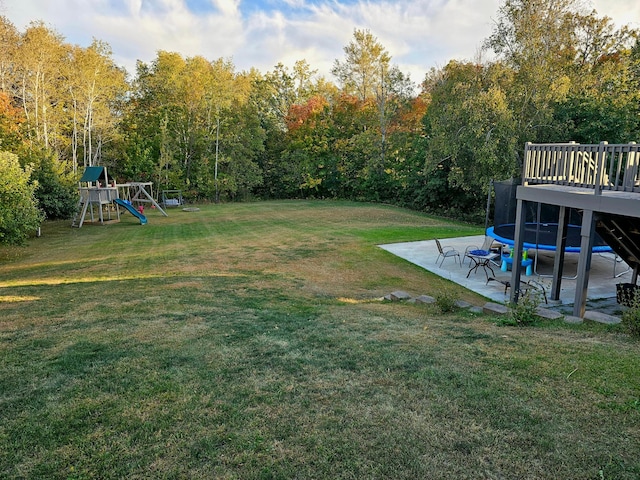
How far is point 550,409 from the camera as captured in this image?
9.53 feet

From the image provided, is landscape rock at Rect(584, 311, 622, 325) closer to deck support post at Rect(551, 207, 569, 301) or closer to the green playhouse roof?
deck support post at Rect(551, 207, 569, 301)

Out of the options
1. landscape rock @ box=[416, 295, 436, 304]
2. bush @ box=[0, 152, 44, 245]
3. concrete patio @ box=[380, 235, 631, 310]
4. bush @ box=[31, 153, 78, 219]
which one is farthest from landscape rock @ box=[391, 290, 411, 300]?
bush @ box=[31, 153, 78, 219]

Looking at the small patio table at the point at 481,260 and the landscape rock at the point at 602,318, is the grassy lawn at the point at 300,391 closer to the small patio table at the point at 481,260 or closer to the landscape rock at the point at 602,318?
the landscape rock at the point at 602,318

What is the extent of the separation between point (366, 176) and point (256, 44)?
17.1 metres

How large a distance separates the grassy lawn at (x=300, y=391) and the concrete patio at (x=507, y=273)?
2.57 meters

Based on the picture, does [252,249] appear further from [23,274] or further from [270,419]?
[270,419]

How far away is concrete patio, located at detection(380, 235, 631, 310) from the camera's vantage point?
26.5 feet

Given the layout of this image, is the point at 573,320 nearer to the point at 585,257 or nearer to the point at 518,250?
the point at 585,257

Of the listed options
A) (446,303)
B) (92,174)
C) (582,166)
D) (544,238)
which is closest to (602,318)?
(446,303)

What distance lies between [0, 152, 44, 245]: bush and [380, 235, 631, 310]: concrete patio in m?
10.9

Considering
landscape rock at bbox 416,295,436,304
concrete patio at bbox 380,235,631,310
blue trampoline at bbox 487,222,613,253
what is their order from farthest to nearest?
blue trampoline at bbox 487,222,613,253, concrete patio at bbox 380,235,631,310, landscape rock at bbox 416,295,436,304

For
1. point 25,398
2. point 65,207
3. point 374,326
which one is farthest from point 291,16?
point 25,398

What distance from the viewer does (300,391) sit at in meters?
3.36

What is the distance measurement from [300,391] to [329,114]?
31869 mm
